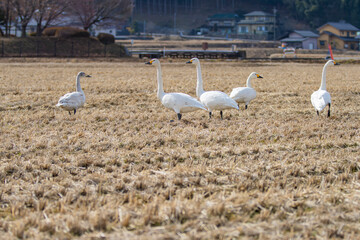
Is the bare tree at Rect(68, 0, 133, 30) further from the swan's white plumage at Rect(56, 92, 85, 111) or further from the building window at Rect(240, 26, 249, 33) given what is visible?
the building window at Rect(240, 26, 249, 33)

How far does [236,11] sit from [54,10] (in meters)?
74.5

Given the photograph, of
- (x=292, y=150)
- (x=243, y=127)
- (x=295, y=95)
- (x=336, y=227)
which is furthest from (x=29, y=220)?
(x=295, y=95)

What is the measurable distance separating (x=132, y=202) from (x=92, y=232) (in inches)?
26.7

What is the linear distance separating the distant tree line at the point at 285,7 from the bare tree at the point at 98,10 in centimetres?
5998

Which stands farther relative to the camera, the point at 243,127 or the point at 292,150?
Answer: the point at 243,127

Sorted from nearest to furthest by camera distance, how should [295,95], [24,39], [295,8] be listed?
1. [295,95]
2. [24,39]
3. [295,8]

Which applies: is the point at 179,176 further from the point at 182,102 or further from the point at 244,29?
the point at 244,29

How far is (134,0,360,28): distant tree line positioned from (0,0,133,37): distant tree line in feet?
198

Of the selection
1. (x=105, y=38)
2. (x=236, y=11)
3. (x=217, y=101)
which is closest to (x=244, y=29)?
(x=236, y=11)

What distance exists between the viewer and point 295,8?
381ft

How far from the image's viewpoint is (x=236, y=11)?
117438 millimetres

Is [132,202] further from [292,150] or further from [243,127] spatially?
[243,127]

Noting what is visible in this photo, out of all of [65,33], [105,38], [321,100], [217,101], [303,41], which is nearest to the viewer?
[217,101]

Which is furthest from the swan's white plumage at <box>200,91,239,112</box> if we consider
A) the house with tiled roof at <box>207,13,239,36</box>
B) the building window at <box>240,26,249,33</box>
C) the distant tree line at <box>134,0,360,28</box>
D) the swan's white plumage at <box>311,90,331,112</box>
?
the distant tree line at <box>134,0,360,28</box>
